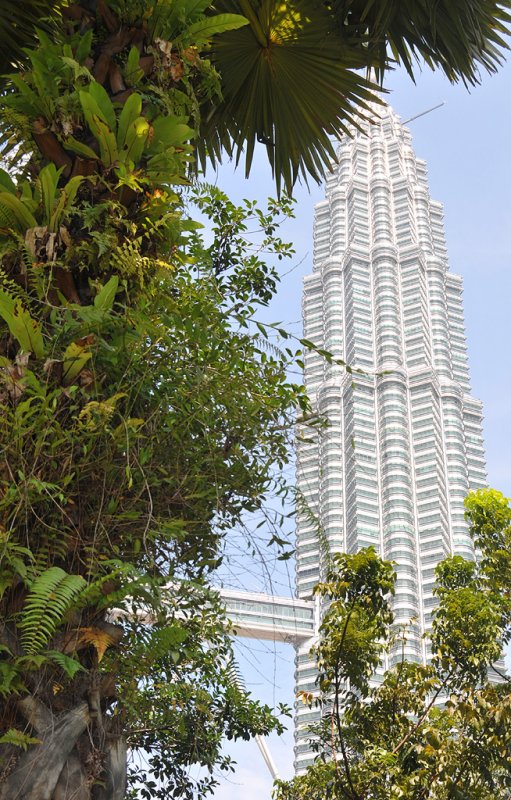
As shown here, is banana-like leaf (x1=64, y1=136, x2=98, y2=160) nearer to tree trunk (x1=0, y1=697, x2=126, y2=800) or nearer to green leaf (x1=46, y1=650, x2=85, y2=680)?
green leaf (x1=46, y1=650, x2=85, y2=680)

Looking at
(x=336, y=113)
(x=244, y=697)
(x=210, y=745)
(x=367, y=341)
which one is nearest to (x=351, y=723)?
(x=244, y=697)

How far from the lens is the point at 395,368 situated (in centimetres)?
9569

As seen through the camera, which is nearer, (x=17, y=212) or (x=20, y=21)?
(x=17, y=212)

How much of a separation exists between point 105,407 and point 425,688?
255 inches

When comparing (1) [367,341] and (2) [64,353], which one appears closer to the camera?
(2) [64,353]

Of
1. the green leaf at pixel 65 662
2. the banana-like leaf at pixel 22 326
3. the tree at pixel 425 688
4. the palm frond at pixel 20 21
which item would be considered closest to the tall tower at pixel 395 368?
the tree at pixel 425 688

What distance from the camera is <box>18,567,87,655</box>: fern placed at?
204 cm

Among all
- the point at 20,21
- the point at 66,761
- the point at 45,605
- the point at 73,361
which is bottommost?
the point at 66,761

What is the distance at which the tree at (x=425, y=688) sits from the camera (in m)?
7.06

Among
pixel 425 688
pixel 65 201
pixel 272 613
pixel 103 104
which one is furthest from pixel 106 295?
pixel 425 688

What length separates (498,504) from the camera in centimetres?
852

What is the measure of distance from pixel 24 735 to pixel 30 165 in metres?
1.96

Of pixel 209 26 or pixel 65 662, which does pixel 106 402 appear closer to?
pixel 65 662

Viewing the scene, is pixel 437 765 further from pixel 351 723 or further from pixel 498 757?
pixel 351 723
